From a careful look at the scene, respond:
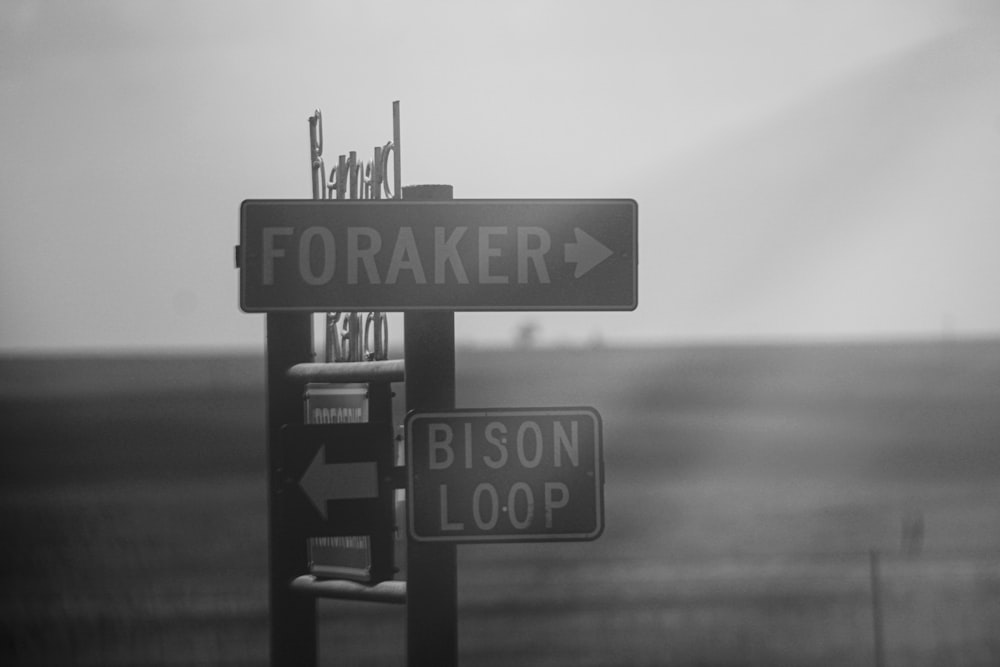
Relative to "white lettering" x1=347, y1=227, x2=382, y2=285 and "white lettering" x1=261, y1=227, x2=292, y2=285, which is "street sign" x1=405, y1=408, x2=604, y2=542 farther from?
"white lettering" x1=261, y1=227, x2=292, y2=285

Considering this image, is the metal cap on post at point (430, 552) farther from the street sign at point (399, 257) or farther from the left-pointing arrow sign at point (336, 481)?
the left-pointing arrow sign at point (336, 481)

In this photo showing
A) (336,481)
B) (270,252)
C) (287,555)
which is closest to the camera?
(270,252)

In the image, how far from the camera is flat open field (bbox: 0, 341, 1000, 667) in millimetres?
10648

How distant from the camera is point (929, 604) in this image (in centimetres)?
1238

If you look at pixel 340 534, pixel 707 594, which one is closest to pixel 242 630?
pixel 707 594

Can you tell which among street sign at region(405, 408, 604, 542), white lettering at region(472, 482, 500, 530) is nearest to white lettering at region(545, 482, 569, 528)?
street sign at region(405, 408, 604, 542)

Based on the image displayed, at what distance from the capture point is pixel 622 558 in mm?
15539

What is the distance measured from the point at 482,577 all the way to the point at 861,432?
38.4 meters

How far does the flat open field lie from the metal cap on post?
18.4 ft

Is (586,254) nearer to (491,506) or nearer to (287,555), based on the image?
(491,506)

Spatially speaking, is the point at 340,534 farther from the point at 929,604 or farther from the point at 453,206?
the point at 929,604

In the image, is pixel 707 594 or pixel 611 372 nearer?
pixel 707 594

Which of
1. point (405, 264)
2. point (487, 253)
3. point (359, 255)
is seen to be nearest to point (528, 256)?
point (487, 253)

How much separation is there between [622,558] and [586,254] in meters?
11.4
